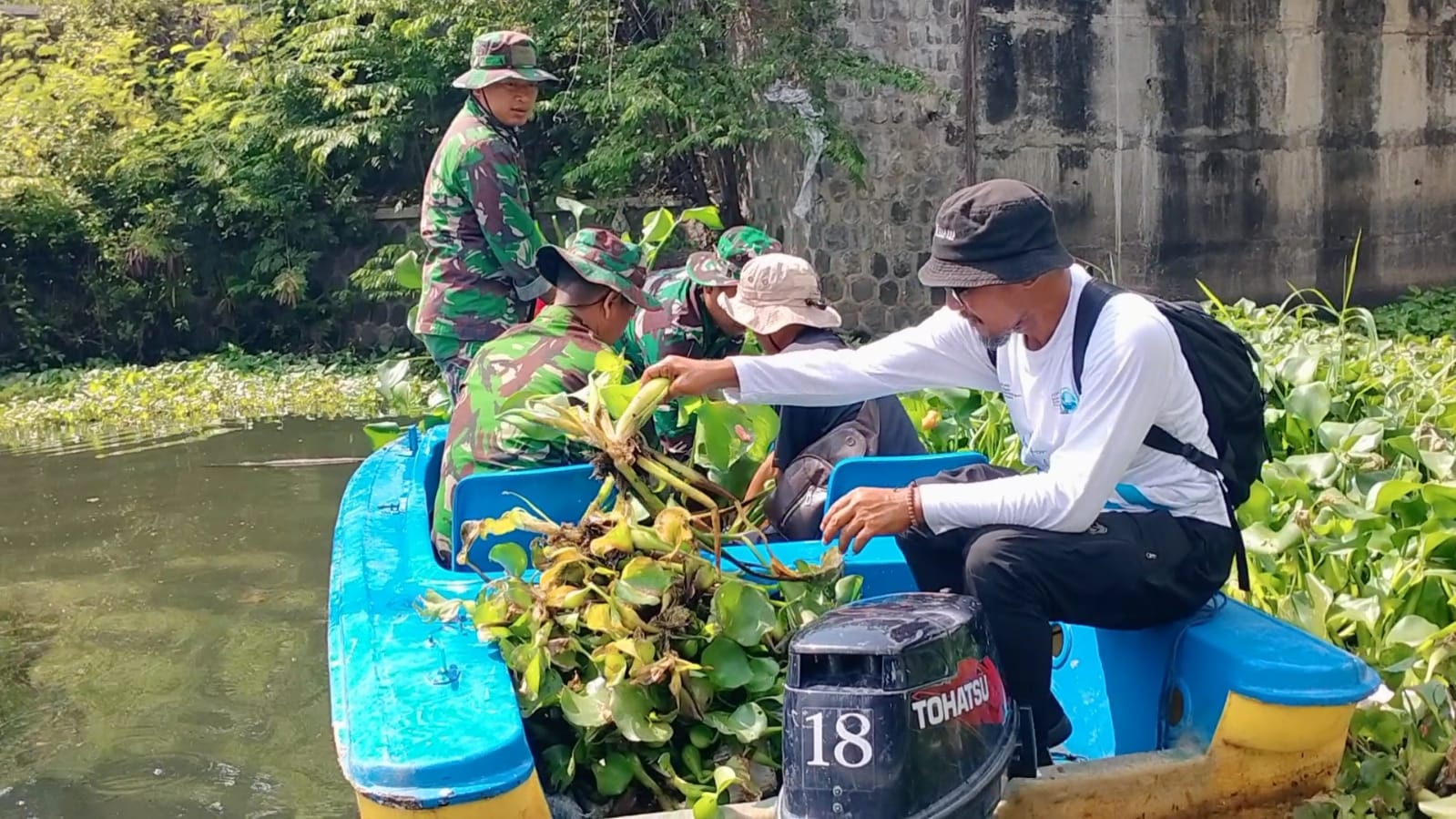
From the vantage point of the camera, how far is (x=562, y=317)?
10.9ft

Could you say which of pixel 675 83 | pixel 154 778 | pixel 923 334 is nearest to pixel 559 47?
pixel 675 83

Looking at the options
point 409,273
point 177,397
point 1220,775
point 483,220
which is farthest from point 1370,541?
point 177,397

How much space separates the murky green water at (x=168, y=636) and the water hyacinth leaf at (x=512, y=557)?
169 centimetres

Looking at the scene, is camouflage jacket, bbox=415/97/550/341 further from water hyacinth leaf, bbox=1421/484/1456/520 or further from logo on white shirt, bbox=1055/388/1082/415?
water hyacinth leaf, bbox=1421/484/1456/520

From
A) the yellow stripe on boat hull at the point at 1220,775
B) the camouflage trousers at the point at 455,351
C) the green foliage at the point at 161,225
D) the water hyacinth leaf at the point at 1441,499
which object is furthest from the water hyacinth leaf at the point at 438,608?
the green foliage at the point at 161,225

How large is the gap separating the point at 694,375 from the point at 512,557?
21.4 inches

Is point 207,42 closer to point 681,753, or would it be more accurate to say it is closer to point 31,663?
point 31,663

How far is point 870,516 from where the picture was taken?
7.75ft

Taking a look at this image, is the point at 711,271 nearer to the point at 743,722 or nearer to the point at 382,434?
the point at 382,434

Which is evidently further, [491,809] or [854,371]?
[854,371]

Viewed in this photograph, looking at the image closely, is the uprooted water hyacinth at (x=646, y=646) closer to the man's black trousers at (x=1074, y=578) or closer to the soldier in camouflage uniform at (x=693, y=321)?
the man's black trousers at (x=1074, y=578)

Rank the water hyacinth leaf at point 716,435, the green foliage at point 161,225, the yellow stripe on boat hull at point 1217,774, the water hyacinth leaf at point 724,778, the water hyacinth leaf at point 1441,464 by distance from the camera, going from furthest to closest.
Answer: the green foliage at point 161,225
the water hyacinth leaf at point 1441,464
the water hyacinth leaf at point 716,435
the yellow stripe on boat hull at point 1217,774
the water hyacinth leaf at point 724,778

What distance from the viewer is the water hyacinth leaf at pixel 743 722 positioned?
2.32 meters

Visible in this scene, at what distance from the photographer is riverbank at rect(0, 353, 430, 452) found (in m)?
10.0
